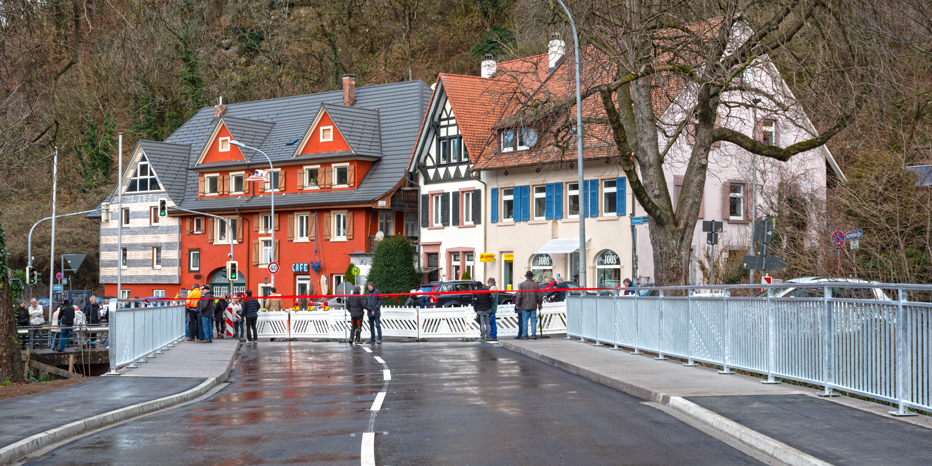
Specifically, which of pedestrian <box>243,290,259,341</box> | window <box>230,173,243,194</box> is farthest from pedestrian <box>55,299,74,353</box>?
window <box>230,173,243,194</box>

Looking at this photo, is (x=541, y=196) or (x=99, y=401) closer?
(x=99, y=401)

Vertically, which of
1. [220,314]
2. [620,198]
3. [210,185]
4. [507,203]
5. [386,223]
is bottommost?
[220,314]

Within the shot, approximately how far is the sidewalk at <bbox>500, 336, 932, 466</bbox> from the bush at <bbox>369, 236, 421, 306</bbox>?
32881 millimetres

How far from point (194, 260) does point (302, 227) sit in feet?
32.0

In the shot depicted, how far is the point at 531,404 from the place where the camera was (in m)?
12.7

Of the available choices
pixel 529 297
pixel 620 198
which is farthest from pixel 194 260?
pixel 529 297

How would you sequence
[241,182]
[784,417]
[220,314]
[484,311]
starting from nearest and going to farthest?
[784,417], [484,311], [220,314], [241,182]

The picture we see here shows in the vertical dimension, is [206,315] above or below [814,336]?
below

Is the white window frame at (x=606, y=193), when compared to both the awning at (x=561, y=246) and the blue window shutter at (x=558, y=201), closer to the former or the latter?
the awning at (x=561, y=246)

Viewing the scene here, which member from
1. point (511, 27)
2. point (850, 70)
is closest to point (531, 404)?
point (850, 70)

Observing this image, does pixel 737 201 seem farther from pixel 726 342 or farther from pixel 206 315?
pixel 726 342

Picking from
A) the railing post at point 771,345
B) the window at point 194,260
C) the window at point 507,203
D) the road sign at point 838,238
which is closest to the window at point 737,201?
the window at point 507,203

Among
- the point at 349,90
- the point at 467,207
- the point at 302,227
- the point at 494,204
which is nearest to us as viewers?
the point at 494,204

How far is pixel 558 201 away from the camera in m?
47.5
